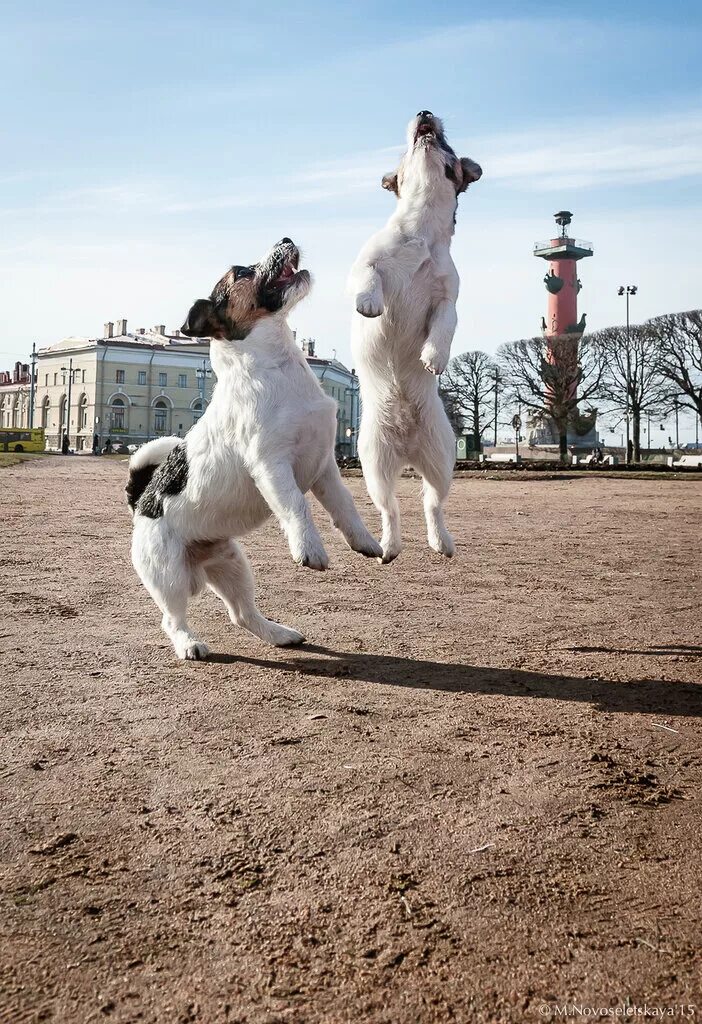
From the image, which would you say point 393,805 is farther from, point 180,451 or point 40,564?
point 40,564

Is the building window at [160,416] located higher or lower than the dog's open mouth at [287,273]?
higher

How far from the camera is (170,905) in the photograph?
9.25ft

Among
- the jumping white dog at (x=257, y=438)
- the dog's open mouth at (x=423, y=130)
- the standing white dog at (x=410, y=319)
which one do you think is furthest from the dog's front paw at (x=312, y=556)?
the dog's open mouth at (x=423, y=130)

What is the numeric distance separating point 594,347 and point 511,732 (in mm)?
57678

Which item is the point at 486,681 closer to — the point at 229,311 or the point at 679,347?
the point at 229,311

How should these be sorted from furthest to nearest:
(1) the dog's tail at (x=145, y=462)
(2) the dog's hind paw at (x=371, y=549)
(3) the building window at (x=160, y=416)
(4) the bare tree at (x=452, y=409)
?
(3) the building window at (x=160, y=416), (4) the bare tree at (x=452, y=409), (1) the dog's tail at (x=145, y=462), (2) the dog's hind paw at (x=371, y=549)

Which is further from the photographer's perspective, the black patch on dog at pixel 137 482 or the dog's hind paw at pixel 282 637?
the dog's hind paw at pixel 282 637

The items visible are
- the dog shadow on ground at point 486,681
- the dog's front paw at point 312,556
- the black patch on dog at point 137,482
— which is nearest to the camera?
the dog's front paw at point 312,556

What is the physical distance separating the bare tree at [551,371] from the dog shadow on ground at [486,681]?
51.8 m

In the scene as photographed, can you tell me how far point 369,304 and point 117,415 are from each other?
74153 mm

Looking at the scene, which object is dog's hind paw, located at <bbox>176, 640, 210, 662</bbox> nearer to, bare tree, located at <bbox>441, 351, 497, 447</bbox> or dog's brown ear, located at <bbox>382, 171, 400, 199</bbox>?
dog's brown ear, located at <bbox>382, 171, 400, 199</bbox>

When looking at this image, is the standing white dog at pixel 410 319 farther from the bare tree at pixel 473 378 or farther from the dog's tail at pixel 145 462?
the bare tree at pixel 473 378

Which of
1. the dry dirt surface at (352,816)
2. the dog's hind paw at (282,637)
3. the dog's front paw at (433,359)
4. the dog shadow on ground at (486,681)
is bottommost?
the dry dirt surface at (352,816)

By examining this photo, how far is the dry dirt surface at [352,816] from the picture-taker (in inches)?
95.4
